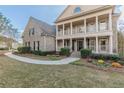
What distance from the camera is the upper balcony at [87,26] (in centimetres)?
1017

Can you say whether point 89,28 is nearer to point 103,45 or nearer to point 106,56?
point 103,45

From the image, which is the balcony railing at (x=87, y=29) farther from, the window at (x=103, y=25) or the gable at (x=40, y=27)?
the gable at (x=40, y=27)

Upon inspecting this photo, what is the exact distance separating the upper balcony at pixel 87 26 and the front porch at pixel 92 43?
714 millimetres

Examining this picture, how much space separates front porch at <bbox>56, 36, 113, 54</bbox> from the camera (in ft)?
32.8

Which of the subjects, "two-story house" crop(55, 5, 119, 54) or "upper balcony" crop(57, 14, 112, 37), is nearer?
"two-story house" crop(55, 5, 119, 54)

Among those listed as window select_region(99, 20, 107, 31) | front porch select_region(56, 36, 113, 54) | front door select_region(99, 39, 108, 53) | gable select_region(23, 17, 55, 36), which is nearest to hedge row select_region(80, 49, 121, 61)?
front porch select_region(56, 36, 113, 54)

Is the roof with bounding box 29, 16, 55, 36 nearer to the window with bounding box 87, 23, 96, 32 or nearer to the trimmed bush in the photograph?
the window with bounding box 87, 23, 96, 32

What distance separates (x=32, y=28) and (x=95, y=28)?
23.9 feet

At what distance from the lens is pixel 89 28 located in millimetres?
11172

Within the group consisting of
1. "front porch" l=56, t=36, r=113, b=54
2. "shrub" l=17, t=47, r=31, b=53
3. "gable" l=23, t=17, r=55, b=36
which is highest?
"gable" l=23, t=17, r=55, b=36

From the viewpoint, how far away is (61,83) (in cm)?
422
